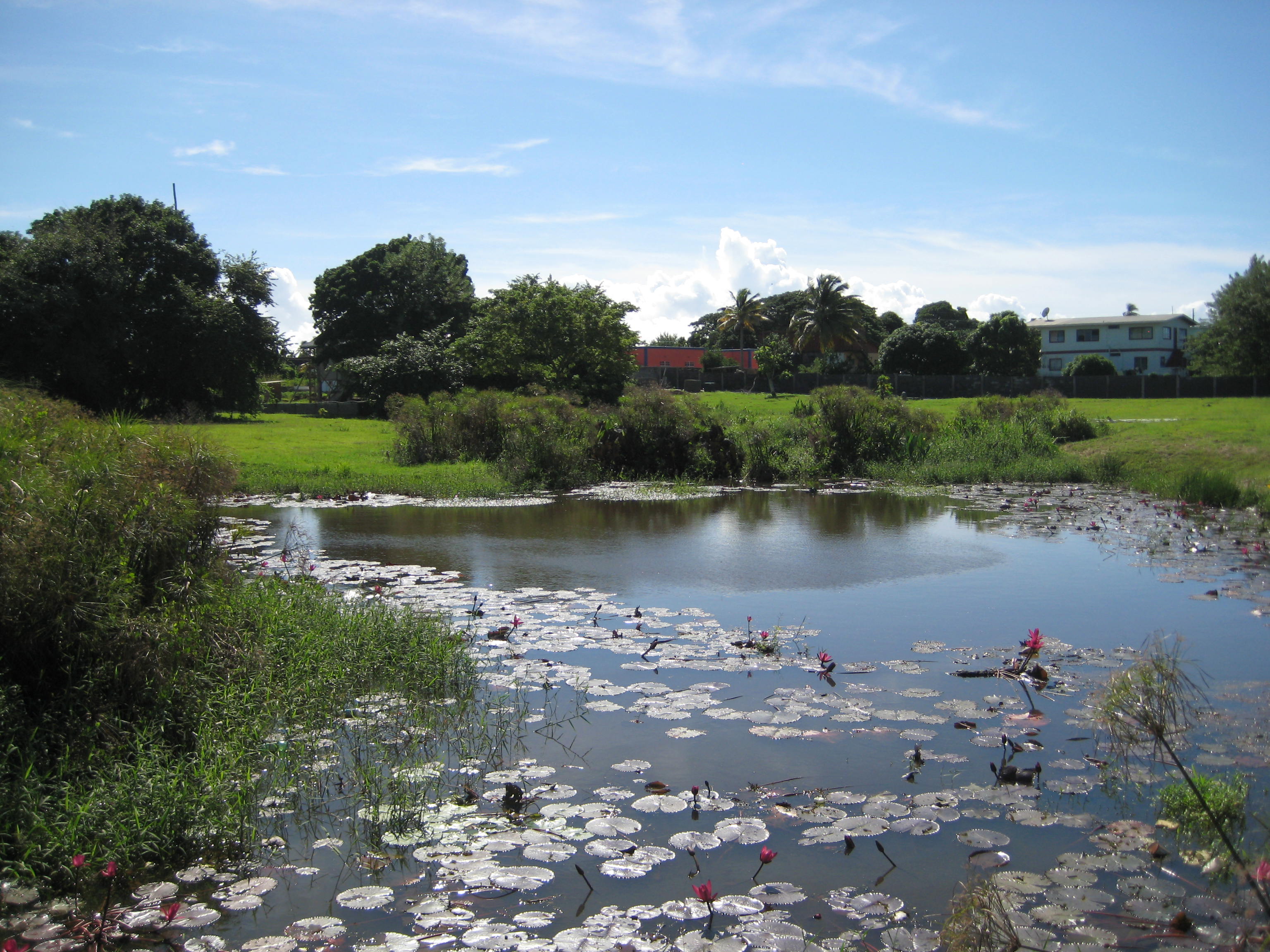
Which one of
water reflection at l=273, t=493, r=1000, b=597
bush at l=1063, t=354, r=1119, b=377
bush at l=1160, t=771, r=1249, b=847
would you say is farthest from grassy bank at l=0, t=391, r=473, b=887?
bush at l=1063, t=354, r=1119, b=377

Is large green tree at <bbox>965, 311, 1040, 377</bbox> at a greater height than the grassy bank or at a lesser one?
greater

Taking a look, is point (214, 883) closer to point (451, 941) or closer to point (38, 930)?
point (38, 930)

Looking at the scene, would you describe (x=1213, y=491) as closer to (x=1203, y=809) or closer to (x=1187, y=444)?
(x=1187, y=444)

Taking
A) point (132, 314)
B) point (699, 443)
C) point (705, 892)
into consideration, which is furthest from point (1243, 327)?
point (705, 892)

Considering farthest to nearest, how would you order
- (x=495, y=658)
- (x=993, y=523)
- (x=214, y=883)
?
(x=993, y=523)
(x=495, y=658)
(x=214, y=883)

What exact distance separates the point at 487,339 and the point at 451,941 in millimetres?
34007

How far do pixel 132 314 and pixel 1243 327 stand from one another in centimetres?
5187

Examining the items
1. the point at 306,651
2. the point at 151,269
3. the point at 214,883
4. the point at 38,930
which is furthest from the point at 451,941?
the point at 151,269

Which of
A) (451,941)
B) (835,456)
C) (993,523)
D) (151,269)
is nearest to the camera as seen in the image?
(451,941)

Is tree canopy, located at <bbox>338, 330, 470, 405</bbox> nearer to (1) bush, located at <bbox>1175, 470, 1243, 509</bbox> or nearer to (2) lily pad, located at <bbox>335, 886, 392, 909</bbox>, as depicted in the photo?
(1) bush, located at <bbox>1175, 470, 1243, 509</bbox>

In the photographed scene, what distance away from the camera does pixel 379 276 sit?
47688 mm

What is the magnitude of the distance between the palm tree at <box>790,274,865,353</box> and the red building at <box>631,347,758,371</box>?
15.5 ft

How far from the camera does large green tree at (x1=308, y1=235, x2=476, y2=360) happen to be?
46.4m

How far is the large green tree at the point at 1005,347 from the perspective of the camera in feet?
211
